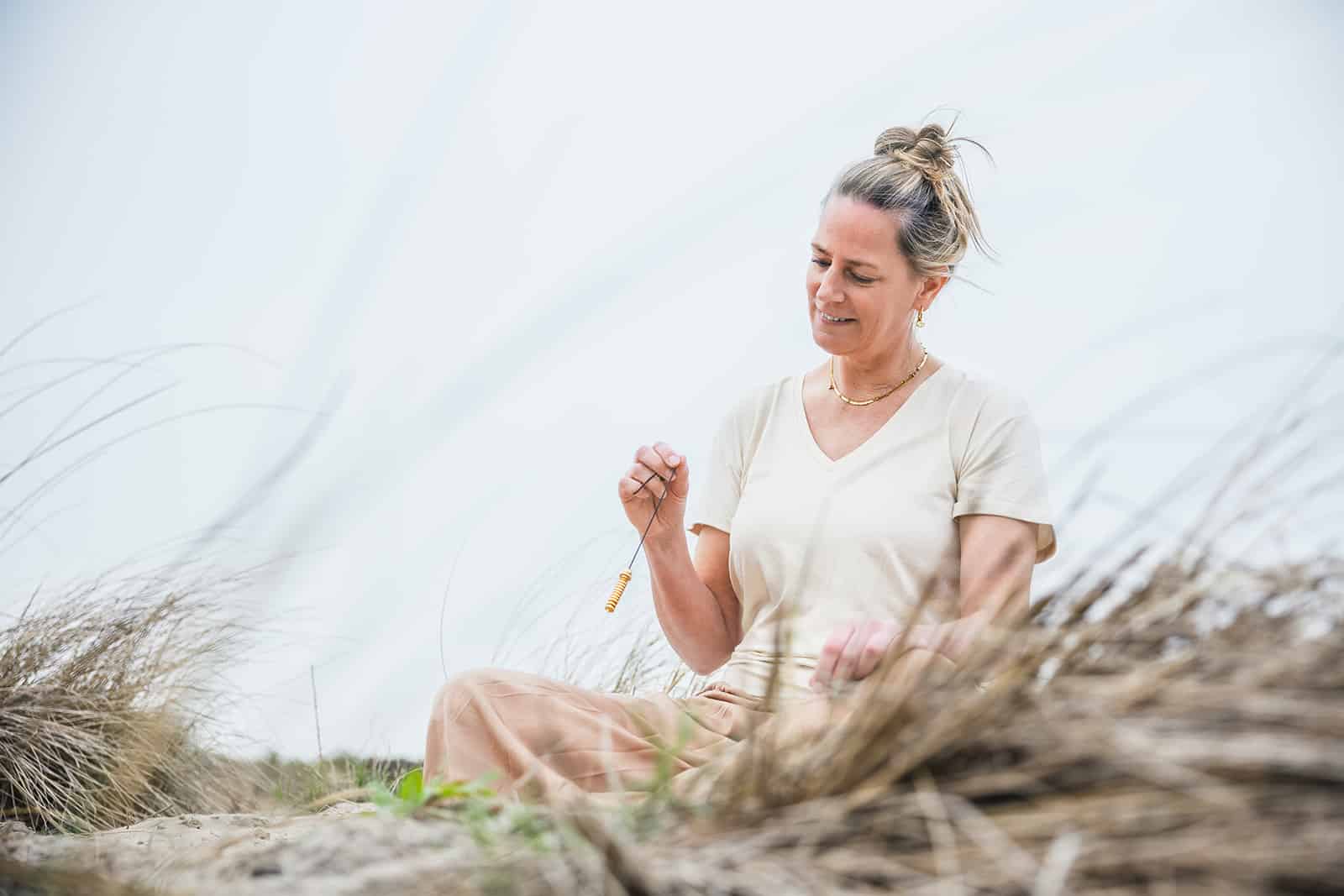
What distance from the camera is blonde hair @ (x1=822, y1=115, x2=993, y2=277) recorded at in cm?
243

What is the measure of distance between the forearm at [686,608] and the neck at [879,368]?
51 centimetres

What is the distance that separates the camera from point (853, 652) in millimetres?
1458

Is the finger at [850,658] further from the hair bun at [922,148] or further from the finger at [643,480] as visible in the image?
the hair bun at [922,148]

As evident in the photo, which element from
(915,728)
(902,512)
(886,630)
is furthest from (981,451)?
(915,728)

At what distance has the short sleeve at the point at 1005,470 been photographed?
7.16ft

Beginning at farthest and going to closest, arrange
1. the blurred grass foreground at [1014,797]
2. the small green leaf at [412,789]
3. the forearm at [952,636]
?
the small green leaf at [412,789] → the forearm at [952,636] → the blurred grass foreground at [1014,797]

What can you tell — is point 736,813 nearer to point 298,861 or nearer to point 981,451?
point 298,861

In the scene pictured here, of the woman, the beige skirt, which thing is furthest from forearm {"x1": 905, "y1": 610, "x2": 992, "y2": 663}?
the beige skirt

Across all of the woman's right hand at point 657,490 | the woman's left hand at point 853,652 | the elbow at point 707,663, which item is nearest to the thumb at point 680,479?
the woman's right hand at point 657,490

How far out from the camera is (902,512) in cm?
225

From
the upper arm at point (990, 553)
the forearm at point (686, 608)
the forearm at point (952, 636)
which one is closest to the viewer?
the forearm at point (952, 636)

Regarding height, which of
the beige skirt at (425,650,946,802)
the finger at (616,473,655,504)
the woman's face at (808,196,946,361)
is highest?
the woman's face at (808,196,946,361)

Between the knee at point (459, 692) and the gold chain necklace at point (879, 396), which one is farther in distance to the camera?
the gold chain necklace at point (879, 396)

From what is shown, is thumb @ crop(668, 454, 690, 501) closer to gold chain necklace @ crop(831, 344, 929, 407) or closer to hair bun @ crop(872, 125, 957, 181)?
gold chain necklace @ crop(831, 344, 929, 407)
